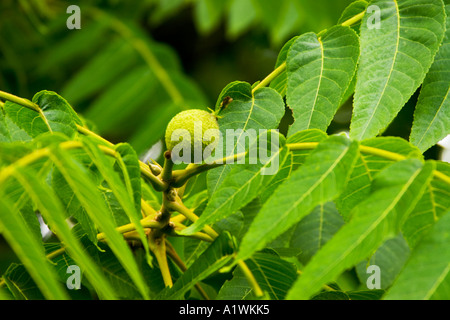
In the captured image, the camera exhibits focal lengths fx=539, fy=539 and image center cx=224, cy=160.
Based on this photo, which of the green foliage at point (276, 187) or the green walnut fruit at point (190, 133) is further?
the green walnut fruit at point (190, 133)

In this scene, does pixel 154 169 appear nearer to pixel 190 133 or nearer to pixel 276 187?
pixel 190 133

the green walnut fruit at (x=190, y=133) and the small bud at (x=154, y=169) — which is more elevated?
the green walnut fruit at (x=190, y=133)
